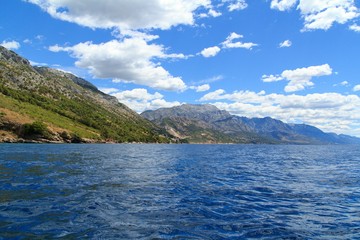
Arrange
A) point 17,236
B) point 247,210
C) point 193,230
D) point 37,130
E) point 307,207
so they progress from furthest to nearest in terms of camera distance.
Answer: point 37,130
point 307,207
point 247,210
point 193,230
point 17,236

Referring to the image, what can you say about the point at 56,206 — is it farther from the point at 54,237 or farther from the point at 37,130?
the point at 37,130

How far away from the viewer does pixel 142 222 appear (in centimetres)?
1883

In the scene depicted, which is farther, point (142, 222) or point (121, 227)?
point (142, 222)

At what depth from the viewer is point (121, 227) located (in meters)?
17.6

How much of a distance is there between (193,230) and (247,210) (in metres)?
7.17

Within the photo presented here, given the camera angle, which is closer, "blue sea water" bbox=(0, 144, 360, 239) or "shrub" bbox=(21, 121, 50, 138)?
"blue sea water" bbox=(0, 144, 360, 239)

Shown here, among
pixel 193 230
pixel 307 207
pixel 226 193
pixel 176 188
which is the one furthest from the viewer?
pixel 176 188

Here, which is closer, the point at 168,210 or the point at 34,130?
the point at 168,210

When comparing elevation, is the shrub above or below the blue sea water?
above

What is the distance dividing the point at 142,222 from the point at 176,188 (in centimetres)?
1422

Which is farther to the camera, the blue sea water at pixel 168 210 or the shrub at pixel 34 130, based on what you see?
the shrub at pixel 34 130

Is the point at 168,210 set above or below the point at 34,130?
below

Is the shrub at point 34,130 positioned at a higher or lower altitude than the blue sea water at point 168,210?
higher

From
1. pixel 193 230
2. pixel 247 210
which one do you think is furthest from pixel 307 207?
pixel 193 230
